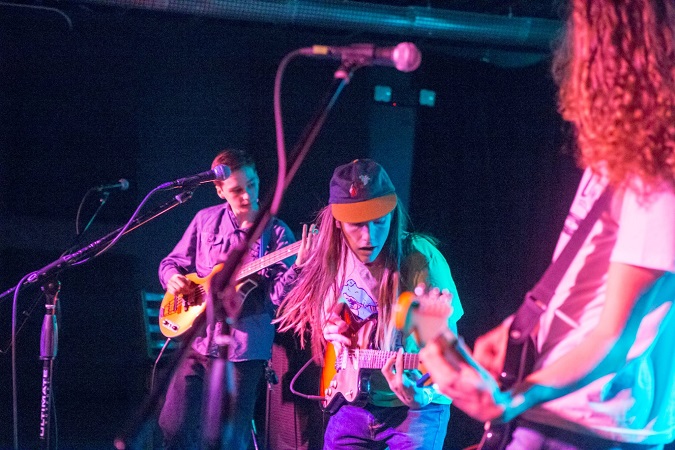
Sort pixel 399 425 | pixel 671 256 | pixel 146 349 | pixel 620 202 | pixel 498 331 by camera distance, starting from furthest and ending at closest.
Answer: pixel 146 349 < pixel 399 425 < pixel 498 331 < pixel 620 202 < pixel 671 256

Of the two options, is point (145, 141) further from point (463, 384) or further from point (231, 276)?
point (463, 384)

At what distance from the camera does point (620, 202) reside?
177cm

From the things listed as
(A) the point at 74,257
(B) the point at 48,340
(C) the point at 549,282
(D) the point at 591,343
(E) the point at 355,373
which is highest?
(C) the point at 549,282

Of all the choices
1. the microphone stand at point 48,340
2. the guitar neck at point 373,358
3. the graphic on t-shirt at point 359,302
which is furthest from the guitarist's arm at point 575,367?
the microphone stand at point 48,340

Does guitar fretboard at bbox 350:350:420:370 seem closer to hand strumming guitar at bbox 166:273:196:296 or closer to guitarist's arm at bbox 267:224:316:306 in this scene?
guitarist's arm at bbox 267:224:316:306

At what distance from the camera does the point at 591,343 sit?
169 centimetres

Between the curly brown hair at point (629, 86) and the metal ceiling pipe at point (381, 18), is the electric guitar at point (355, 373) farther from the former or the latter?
the metal ceiling pipe at point (381, 18)

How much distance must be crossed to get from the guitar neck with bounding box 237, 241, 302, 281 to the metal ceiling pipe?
6.41 feet

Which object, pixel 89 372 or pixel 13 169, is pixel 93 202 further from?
pixel 89 372

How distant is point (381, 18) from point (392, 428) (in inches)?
141

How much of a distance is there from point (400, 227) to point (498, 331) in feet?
5.11

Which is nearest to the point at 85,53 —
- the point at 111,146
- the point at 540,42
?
the point at 111,146

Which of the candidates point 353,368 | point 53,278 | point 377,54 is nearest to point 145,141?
point 53,278

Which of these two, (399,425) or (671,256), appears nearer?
(671,256)
